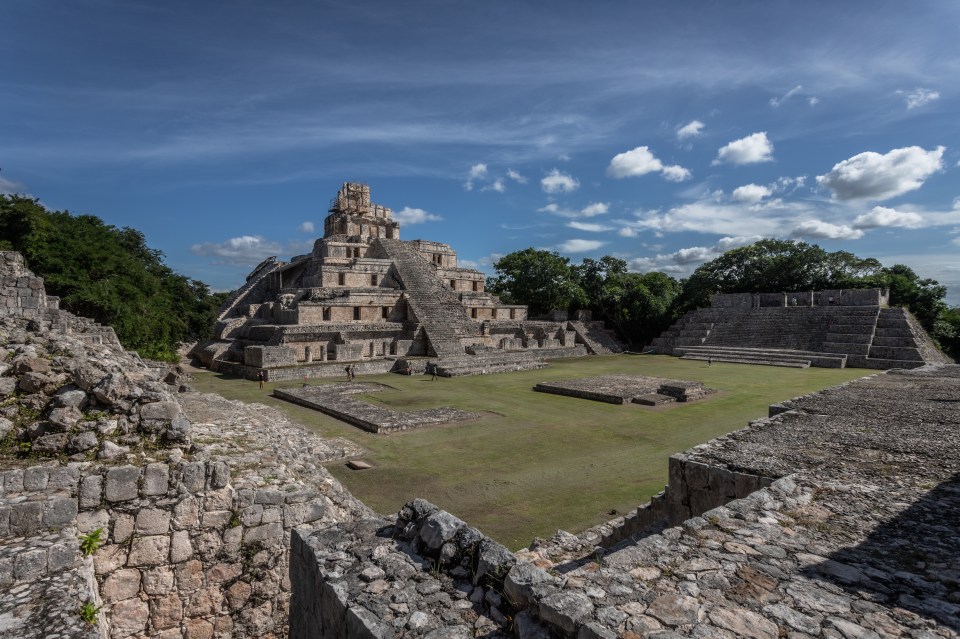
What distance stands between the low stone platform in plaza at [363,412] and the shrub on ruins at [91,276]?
21.9 ft

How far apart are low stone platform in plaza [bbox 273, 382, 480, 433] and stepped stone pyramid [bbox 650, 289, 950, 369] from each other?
19018 millimetres

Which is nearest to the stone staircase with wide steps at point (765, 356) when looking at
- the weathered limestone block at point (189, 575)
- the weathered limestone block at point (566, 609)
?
the weathered limestone block at point (566, 609)

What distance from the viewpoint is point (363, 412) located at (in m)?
12.5

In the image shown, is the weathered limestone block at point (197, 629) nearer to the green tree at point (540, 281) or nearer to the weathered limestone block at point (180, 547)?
the weathered limestone block at point (180, 547)

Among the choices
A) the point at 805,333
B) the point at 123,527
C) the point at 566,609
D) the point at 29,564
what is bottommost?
the point at 123,527

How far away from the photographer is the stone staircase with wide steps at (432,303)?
24.7 metres

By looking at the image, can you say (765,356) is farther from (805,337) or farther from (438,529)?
(438,529)

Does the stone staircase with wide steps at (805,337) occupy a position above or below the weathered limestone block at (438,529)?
above

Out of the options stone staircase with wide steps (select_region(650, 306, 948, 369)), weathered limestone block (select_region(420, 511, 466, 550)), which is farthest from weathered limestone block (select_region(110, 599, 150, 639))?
stone staircase with wide steps (select_region(650, 306, 948, 369))

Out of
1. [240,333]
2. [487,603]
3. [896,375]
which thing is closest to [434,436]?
[487,603]

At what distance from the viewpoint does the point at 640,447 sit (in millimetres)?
10438

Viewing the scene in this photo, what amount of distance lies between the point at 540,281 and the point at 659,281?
8.70 meters

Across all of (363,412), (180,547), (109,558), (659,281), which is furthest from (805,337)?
(109,558)

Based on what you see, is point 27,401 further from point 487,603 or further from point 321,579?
point 487,603
